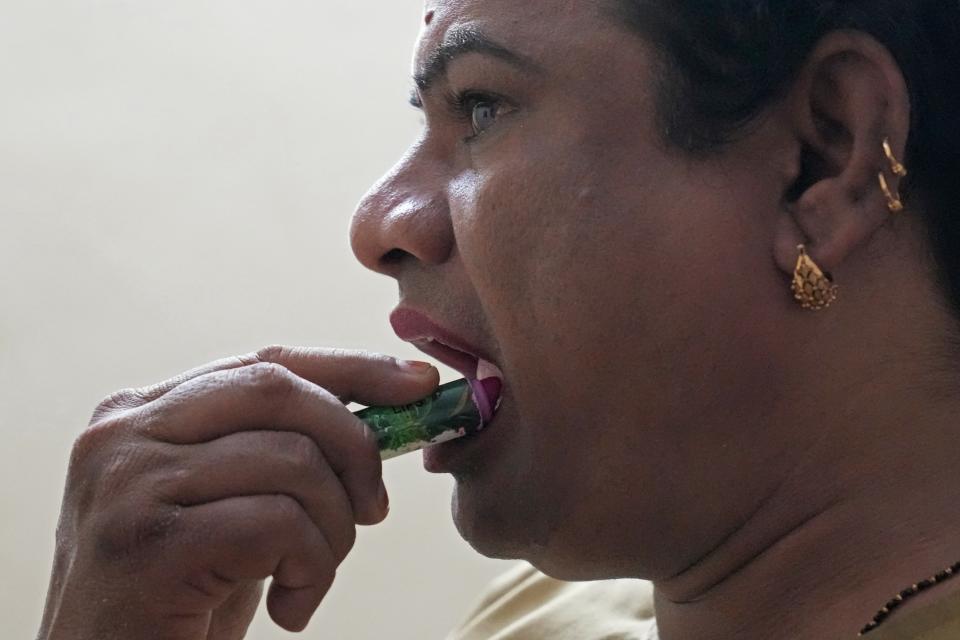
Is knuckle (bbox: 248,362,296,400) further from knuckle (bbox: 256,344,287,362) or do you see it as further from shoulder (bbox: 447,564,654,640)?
shoulder (bbox: 447,564,654,640)

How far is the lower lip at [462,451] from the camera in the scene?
0.81 m

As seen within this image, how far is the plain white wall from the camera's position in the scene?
1625 mm

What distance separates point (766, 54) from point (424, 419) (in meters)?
0.33

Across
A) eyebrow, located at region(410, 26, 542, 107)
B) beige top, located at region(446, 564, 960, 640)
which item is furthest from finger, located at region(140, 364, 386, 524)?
beige top, located at region(446, 564, 960, 640)

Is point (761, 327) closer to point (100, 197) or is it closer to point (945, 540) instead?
point (945, 540)

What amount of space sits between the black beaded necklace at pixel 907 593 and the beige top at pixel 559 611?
26 cm

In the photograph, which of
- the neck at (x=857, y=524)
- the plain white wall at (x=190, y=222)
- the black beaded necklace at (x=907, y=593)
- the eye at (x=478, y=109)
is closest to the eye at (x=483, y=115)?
the eye at (x=478, y=109)

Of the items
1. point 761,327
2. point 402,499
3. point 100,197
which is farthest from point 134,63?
point 761,327

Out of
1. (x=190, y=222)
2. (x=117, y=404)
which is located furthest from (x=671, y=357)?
(x=190, y=222)

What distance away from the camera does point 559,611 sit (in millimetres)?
1097

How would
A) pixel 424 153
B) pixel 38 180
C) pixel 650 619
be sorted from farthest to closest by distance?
pixel 38 180
pixel 650 619
pixel 424 153

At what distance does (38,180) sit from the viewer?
164cm

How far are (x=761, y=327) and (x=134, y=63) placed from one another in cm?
120

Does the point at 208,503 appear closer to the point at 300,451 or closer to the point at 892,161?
the point at 300,451
